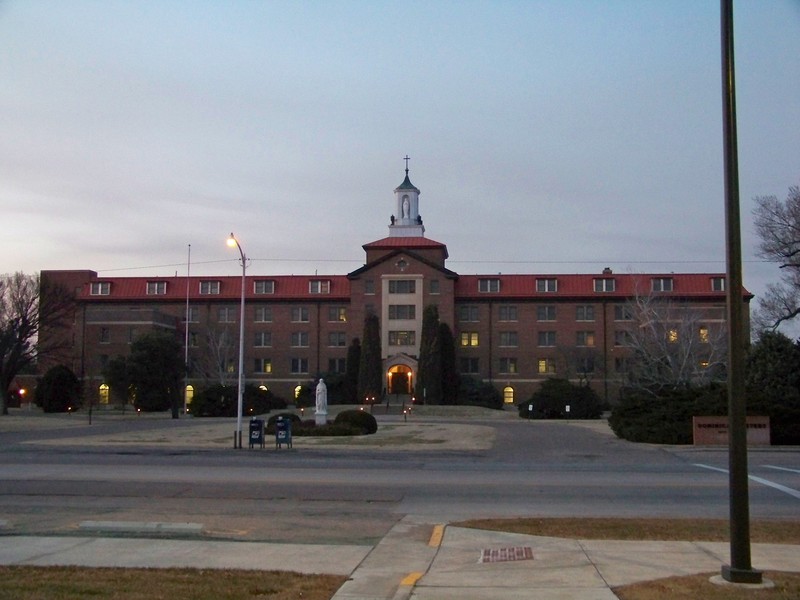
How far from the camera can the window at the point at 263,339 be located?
85.8m

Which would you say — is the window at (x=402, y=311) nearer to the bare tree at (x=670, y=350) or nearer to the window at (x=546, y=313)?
the window at (x=546, y=313)

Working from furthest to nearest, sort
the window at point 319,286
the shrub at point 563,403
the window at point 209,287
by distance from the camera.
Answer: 1. the window at point 209,287
2. the window at point 319,286
3. the shrub at point 563,403

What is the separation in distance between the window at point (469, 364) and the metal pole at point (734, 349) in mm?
73923

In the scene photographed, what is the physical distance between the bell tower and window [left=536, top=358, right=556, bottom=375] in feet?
55.6

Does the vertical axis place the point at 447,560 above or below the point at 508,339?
below

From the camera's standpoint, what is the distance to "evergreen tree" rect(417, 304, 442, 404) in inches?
3012

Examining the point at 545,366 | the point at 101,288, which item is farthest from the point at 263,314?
the point at 545,366

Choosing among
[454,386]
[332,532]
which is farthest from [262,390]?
[332,532]

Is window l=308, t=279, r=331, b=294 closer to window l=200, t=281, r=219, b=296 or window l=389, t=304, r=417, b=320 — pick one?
window l=389, t=304, r=417, b=320

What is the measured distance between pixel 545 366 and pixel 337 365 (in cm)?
2003

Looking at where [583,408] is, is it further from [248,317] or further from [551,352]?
[248,317]

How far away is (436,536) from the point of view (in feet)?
41.4

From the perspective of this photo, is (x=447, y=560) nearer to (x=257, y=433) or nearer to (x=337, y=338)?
(x=257, y=433)

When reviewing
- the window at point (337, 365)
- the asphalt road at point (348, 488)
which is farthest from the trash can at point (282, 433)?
the window at point (337, 365)
